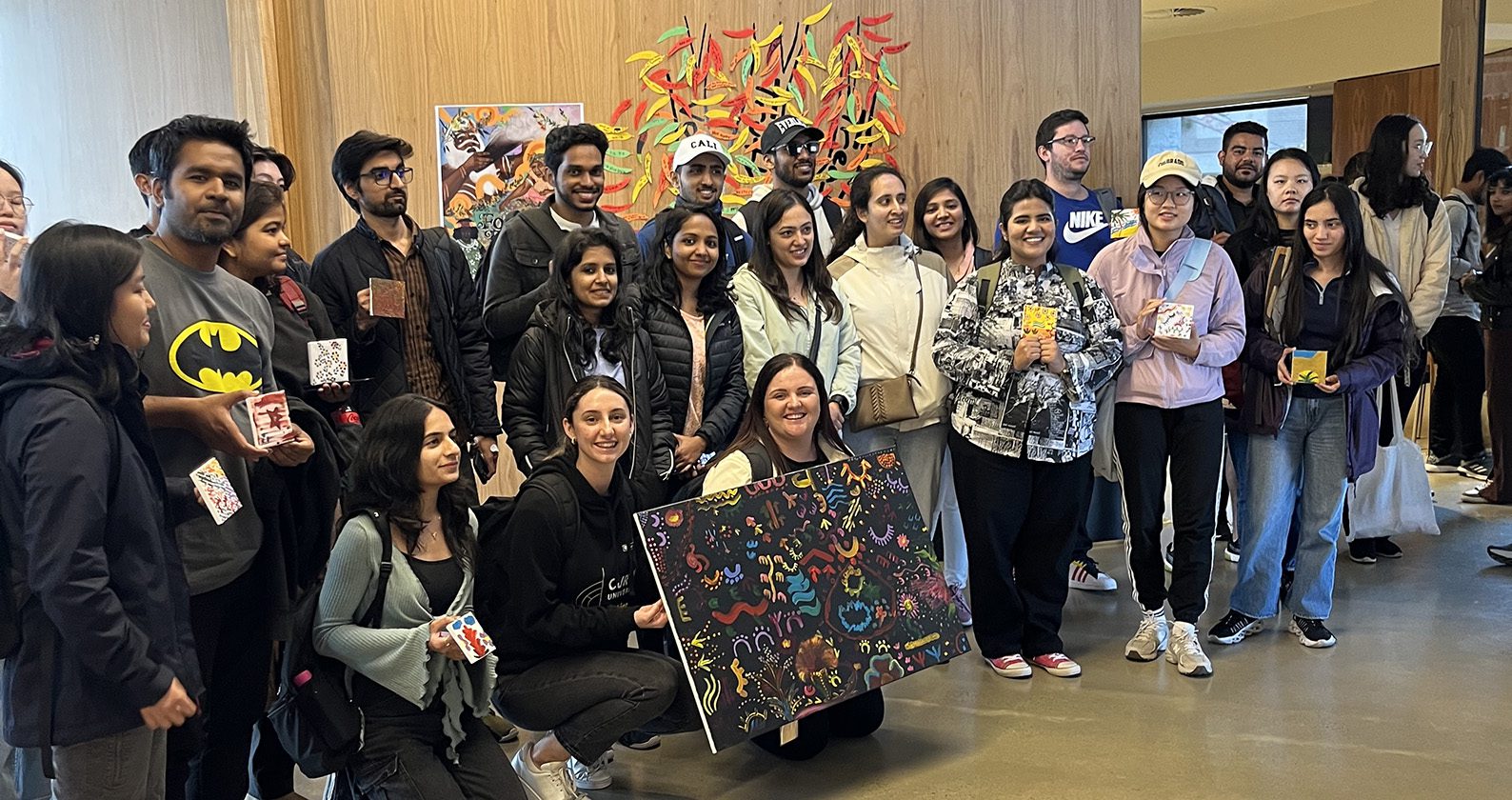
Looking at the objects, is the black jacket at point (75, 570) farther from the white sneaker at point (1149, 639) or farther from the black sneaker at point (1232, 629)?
the black sneaker at point (1232, 629)

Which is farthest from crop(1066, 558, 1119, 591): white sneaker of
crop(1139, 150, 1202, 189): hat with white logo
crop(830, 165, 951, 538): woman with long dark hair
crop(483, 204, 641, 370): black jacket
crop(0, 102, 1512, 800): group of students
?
crop(483, 204, 641, 370): black jacket

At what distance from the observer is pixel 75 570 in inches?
82.0

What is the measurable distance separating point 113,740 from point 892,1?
4.84 metres

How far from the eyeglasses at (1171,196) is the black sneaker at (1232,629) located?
1.50 meters

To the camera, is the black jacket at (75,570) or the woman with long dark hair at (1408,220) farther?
the woman with long dark hair at (1408,220)

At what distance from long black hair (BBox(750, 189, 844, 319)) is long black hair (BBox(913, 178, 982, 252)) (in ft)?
1.96

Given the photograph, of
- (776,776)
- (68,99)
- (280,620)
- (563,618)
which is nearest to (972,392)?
(776,776)

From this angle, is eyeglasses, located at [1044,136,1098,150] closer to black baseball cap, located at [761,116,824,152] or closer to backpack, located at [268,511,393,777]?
black baseball cap, located at [761,116,824,152]

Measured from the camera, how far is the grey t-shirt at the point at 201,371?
2.63 metres

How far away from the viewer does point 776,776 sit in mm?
3398

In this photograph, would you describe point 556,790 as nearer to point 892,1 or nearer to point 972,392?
point 972,392

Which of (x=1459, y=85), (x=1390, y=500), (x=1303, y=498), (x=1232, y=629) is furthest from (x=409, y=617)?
(x=1459, y=85)

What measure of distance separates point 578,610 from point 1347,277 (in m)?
2.87

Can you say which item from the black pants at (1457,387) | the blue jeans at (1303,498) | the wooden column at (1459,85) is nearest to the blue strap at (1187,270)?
the blue jeans at (1303,498)
